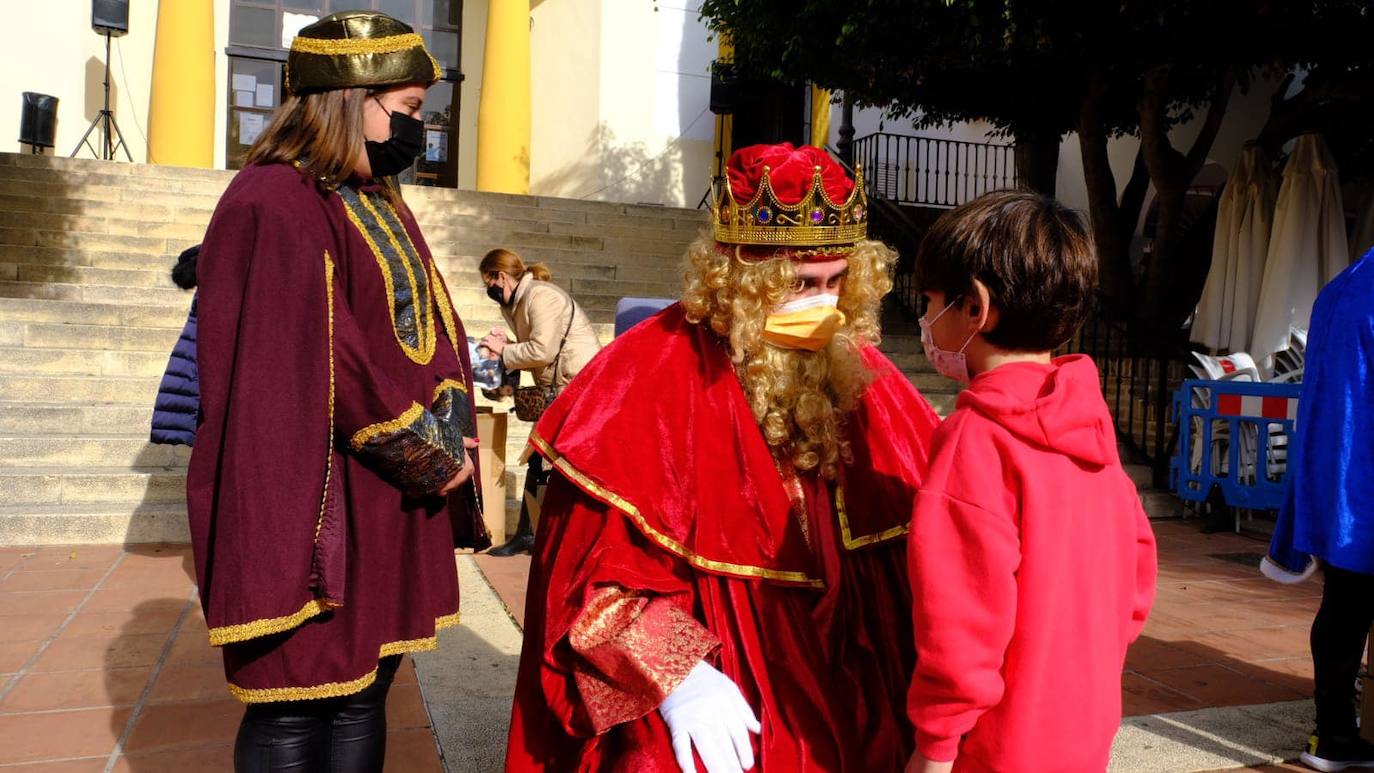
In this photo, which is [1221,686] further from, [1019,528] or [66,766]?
[66,766]

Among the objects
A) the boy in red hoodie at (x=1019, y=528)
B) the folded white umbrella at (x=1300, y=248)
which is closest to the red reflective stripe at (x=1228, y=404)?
the folded white umbrella at (x=1300, y=248)

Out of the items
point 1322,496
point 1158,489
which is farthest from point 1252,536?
point 1322,496

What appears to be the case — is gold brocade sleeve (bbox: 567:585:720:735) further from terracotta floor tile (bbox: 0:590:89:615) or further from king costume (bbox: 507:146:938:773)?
terracotta floor tile (bbox: 0:590:89:615)

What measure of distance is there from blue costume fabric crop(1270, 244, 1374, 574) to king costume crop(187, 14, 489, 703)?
245cm

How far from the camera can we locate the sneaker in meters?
3.15

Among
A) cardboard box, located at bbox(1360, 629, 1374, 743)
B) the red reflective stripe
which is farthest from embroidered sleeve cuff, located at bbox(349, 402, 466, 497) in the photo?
the red reflective stripe

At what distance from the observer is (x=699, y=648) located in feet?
5.72

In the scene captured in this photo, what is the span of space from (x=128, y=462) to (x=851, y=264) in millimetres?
5718

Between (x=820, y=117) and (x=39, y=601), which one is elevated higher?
(x=820, y=117)

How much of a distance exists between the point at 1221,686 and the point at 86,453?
6.15 metres

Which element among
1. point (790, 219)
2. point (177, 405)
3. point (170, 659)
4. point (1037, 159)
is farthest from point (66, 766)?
point (1037, 159)

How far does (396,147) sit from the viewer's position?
1997 millimetres

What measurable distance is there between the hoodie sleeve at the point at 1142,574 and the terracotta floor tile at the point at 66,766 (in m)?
2.74

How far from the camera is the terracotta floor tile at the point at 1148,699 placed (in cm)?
372
